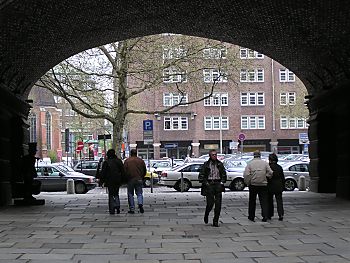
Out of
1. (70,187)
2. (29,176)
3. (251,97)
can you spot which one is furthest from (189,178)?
(251,97)

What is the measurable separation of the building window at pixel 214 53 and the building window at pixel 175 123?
34681 mm

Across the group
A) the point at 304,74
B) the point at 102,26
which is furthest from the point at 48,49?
the point at 304,74

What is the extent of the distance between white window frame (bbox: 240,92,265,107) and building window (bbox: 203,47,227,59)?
116 feet

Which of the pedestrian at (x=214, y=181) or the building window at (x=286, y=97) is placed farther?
the building window at (x=286, y=97)

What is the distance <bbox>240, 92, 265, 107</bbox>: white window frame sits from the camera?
6588 centimetres

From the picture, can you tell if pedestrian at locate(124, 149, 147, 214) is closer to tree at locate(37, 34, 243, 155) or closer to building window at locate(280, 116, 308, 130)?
tree at locate(37, 34, 243, 155)

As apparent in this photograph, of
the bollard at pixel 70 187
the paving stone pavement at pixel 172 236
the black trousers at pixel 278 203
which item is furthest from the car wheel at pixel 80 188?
the black trousers at pixel 278 203

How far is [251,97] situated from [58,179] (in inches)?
1613

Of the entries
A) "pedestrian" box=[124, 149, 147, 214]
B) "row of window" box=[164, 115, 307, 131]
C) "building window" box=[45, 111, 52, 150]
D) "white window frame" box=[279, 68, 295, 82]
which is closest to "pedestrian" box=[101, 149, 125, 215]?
"pedestrian" box=[124, 149, 147, 214]

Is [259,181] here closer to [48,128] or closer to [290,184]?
[290,184]

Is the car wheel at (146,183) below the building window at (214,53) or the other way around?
below

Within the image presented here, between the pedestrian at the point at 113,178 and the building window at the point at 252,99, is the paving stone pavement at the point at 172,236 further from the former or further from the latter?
the building window at the point at 252,99

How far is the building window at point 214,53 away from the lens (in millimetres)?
30391

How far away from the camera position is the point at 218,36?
73.2ft
